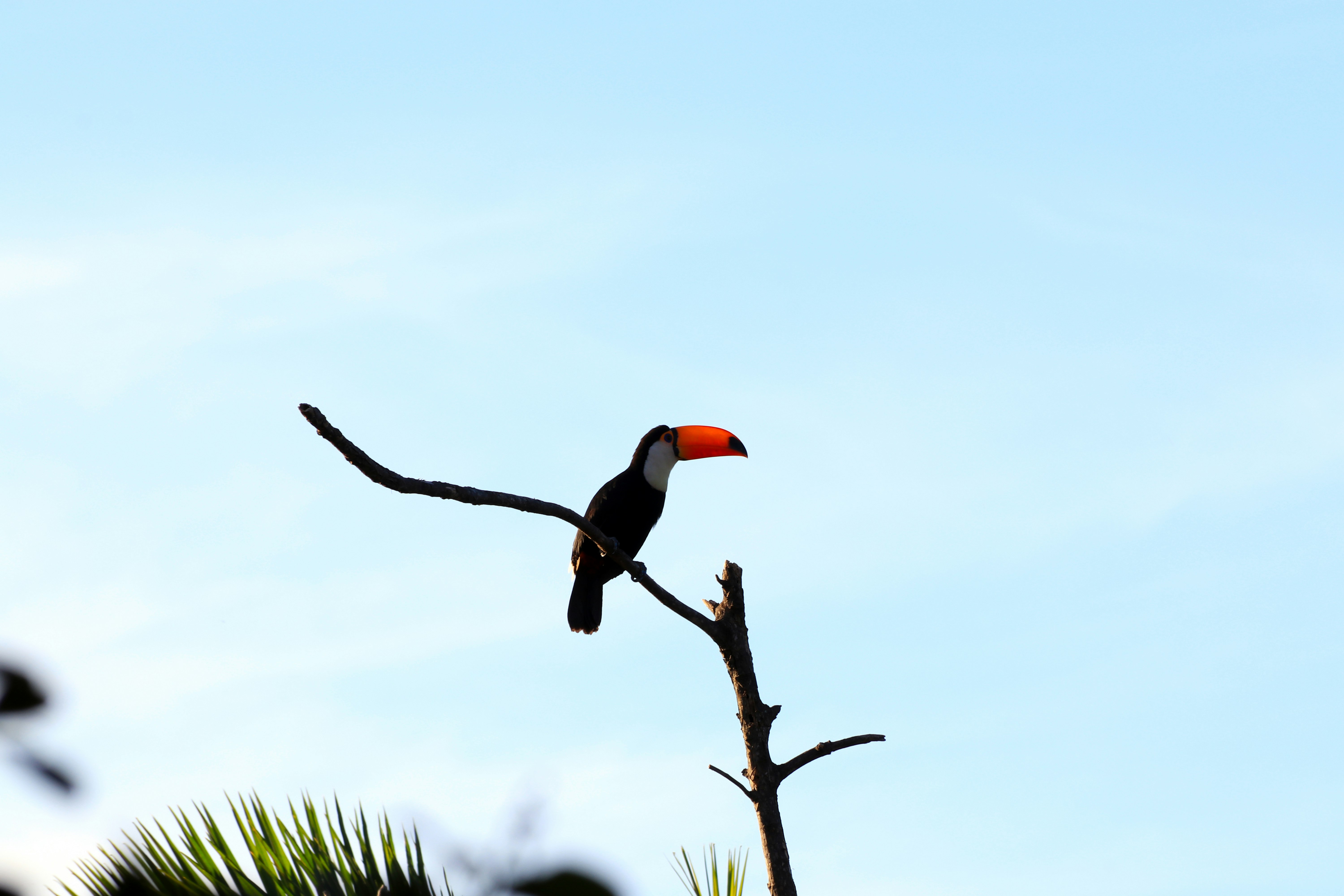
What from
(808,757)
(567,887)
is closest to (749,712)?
(808,757)

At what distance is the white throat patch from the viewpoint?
9.74 metres

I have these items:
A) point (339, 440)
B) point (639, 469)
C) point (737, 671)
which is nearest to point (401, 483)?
point (339, 440)

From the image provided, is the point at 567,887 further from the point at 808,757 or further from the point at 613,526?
the point at 613,526

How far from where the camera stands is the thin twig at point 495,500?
5.09 m

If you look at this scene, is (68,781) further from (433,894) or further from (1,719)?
(433,894)

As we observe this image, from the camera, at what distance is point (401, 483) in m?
5.38

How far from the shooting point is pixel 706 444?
9.91 m

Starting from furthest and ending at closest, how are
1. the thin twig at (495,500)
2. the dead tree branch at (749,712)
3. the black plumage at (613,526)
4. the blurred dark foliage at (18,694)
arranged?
the black plumage at (613,526)
the dead tree branch at (749,712)
the thin twig at (495,500)
the blurred dark foliage at (18,694)

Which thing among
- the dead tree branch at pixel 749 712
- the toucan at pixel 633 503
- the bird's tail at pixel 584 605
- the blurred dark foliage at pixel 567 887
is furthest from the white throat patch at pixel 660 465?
the blurred dark foliage at pixel 567 887

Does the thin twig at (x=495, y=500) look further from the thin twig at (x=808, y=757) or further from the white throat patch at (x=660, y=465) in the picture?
the white throat patch at (x=660, y=465)

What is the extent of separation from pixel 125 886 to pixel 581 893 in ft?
1.25

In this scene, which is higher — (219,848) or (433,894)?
(219,848)

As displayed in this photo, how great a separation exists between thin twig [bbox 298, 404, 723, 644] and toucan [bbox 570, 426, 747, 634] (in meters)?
2.59

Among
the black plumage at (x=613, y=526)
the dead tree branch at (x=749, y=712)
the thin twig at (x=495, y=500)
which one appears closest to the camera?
the thin twig at (x=495, y=500)
